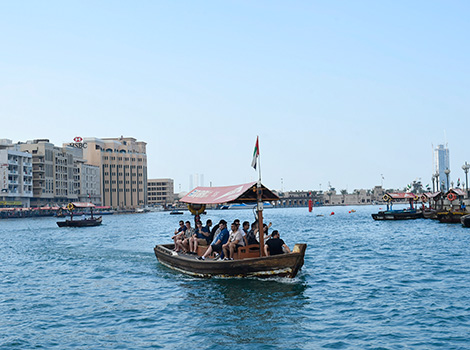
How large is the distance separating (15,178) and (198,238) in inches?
5509

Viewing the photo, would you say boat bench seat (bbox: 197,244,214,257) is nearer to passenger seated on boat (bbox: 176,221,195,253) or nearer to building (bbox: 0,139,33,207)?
passenger seated on boat (bbox: 176,221,195,253)

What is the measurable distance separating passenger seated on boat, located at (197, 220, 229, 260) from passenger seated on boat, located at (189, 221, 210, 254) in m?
1.90

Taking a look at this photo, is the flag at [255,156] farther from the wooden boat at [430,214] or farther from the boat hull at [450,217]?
the wooden boat at [430,214]

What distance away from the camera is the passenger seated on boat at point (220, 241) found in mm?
23328

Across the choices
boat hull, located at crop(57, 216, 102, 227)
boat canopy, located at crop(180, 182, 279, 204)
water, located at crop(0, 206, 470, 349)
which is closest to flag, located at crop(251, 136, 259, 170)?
boat canopy, located at crop(180, 182, 279, 204)

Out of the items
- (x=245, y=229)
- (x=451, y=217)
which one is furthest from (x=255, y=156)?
(x=451, y=217)

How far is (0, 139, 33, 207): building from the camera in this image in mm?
144875

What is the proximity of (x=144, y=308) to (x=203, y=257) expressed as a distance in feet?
20.2

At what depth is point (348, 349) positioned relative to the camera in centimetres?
1296

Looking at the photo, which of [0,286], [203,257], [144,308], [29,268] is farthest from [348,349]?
[29,268]

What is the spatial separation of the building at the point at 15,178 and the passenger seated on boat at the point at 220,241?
443 feet

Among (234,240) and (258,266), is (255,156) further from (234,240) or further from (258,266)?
(258,266)

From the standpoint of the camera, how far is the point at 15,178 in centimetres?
15225

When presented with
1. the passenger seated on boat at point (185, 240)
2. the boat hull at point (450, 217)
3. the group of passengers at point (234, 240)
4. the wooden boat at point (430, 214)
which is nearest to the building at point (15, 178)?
the wooden boat at point (430, 214)
